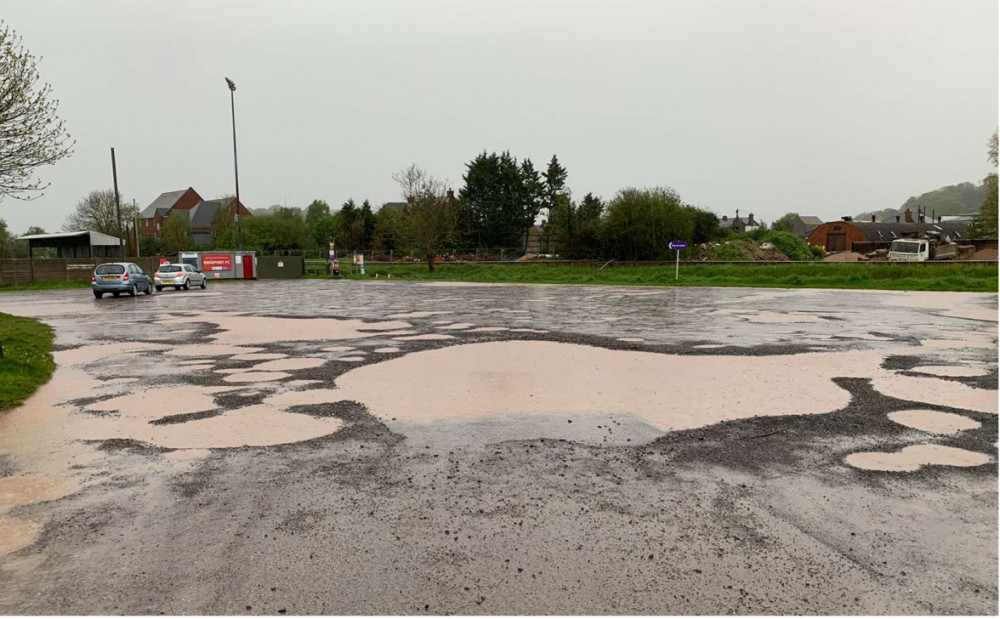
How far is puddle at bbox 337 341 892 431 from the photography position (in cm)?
711

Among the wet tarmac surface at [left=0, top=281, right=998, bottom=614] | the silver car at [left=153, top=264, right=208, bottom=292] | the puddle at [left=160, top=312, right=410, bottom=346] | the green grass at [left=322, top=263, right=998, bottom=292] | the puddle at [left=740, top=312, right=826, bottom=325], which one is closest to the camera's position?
the wet tarmac surface at [left=0, top=281, right=998, bottom=614]

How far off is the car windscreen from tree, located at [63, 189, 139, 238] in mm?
76257

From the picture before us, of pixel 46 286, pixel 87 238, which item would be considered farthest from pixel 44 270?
pixel 87 238

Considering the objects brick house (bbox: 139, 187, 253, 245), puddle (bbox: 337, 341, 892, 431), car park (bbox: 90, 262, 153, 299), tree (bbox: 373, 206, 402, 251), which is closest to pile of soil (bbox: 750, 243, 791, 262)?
tree (bbox: 373, 206, 402, 251)

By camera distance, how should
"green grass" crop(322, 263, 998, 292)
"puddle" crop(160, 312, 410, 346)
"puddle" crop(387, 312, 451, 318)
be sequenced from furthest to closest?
1. "green grass" crop(322, 263, 998, 292)
2. "puddle" crop(387, 312, 451, 318)
3. "puddle" crop(160, 312, 410, 346)

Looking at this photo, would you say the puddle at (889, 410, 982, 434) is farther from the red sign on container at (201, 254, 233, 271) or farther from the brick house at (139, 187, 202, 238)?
the brick house at (139, 187, 202, 238)

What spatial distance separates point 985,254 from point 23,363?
188 ft

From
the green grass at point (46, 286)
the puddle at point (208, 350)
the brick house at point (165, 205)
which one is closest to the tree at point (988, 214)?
the puddle at point (208, 350)

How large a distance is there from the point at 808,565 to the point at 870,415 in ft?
13.2

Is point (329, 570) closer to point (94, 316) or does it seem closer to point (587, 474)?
point (587, 474)

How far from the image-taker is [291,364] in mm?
10391

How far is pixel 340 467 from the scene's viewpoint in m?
5.27

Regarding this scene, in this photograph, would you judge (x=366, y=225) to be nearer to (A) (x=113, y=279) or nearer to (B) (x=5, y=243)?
(B) (x=5, y=243)

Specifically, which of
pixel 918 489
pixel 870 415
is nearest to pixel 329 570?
pixel 918 489
